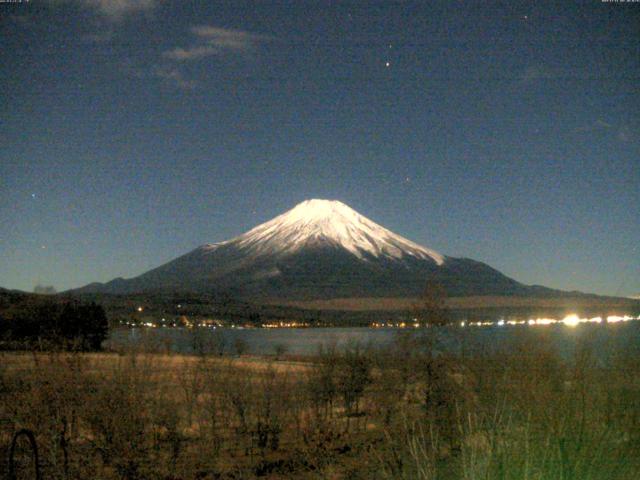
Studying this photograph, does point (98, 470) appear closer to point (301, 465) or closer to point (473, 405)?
point (301, 465)

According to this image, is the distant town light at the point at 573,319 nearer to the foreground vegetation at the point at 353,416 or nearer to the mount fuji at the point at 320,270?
the foreground vegetation at the point at 353,416

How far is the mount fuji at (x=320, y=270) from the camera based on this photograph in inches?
6280

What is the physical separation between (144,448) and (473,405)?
559 cm

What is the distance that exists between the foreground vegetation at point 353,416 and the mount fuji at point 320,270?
13059cm

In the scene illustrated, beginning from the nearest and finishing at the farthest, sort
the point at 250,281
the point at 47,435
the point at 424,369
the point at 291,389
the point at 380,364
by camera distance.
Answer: the point at 47,435 → the point at 424,369 → the point at 291,389 → the point at 380,364 → the point at 250,281

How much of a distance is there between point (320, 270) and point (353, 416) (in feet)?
493

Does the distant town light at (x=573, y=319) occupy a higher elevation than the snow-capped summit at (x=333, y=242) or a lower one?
lower

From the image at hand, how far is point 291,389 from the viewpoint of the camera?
53.5 ft

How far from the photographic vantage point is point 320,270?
555ft

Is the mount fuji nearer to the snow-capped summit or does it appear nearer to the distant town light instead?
the snow-capped summit

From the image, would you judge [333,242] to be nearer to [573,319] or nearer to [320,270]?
[320,270]

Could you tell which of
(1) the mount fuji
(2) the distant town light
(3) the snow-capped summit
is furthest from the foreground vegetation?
(3) the snow-capped summit

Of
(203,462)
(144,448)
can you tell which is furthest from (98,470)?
(203,462)

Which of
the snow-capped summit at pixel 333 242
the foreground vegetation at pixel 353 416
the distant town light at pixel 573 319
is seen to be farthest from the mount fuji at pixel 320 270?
the foreground vegetation at pixel 353 416
